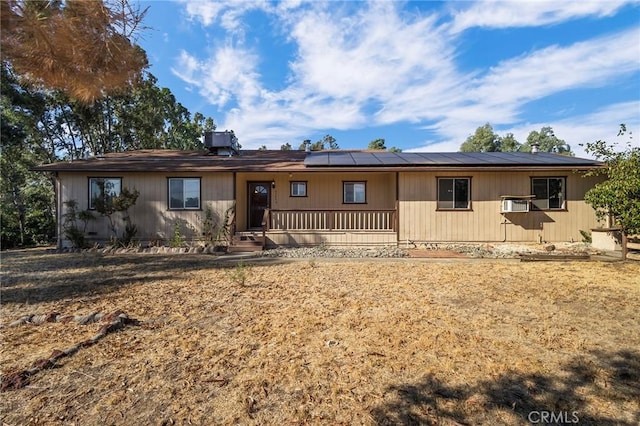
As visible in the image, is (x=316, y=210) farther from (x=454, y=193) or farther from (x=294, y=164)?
(x=454, y=193)

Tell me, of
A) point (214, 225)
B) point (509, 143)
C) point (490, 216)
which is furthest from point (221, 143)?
point (509, 143)

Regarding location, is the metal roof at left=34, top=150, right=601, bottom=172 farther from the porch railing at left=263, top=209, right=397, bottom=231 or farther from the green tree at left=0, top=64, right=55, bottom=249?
the green tree at left=0, top=64, right=55, bottom=249

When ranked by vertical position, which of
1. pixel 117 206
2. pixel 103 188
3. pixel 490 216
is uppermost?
pixel 103 188

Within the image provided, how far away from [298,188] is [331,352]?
9464mm

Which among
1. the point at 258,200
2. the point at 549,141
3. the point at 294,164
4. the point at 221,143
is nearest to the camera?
the point at 294,164

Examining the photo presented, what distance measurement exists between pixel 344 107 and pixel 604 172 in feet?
44.2

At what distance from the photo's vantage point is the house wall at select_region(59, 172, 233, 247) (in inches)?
428

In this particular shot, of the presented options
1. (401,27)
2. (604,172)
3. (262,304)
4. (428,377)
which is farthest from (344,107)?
(428,377)

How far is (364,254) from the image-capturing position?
9.20 metres

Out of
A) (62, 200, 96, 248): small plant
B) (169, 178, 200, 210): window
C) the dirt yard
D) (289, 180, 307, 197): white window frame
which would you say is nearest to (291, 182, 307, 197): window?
(289, 180, 307, 197): white window frame

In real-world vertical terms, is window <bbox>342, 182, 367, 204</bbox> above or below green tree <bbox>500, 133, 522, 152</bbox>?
below

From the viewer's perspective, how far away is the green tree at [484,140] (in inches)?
1428

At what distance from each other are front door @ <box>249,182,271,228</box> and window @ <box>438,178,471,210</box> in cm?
643

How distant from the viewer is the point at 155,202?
11.0 metres
